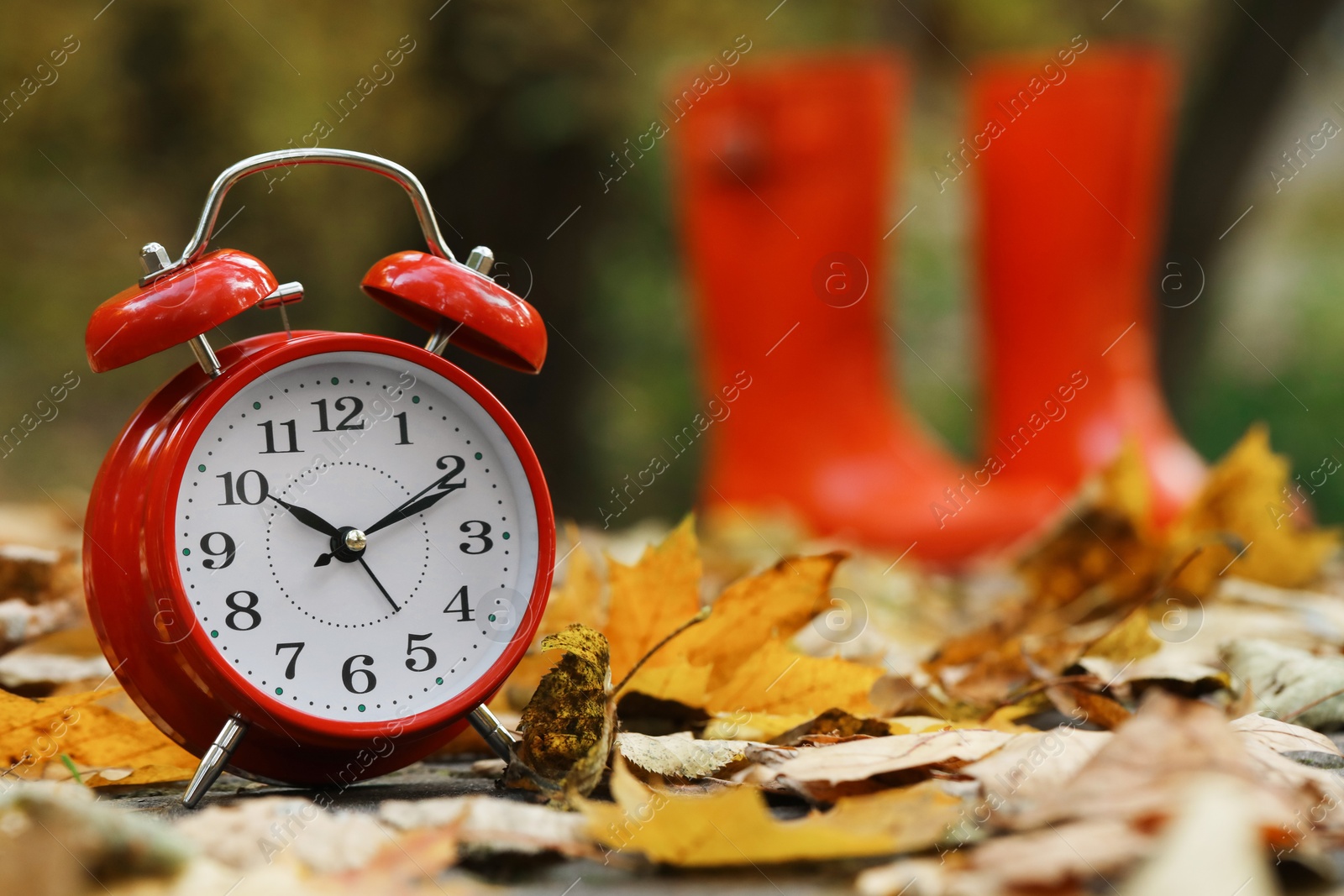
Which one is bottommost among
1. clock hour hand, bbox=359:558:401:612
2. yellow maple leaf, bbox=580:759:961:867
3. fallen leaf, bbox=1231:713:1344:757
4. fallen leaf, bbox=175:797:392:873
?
fallen leaf, bbox=1231:713:1344:757

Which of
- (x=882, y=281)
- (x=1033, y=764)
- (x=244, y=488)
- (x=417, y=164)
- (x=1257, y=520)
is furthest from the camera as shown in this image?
(x=417, y=164)

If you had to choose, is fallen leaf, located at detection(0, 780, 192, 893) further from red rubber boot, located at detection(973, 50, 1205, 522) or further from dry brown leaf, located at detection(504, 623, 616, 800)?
red rubber boot, located at detection(973, 50, 1205, 522)

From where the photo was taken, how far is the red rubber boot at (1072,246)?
257cm

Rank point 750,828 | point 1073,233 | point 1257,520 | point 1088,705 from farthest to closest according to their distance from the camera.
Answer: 1. point 1073,233
2. point 1257,520
3. point 1088,705
4. point 750,828

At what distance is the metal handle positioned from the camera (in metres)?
0.87

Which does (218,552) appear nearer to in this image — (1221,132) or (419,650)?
(419,650)

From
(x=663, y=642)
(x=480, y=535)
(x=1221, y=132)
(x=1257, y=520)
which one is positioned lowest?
(x=1257, y=520)

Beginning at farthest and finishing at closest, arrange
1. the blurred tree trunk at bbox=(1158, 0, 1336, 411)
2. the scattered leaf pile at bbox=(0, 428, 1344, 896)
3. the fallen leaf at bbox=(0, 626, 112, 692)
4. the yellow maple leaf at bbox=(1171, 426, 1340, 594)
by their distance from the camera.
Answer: the blurred tree trunk at bbox=(1158, 0, 1336, 411)
the yellow maple leaf at bbox=(1171, 426, 1340, 594)
the fallen leaf at bbox=(0, 626, 112, 692)
the scattered leaf pile at bbox=(0, 428, 1344, 896)

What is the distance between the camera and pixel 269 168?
0.90m

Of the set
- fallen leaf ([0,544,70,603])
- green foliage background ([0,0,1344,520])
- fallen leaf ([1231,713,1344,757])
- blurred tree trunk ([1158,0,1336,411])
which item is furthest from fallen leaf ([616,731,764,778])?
blurred tree trunk ([1158,0,1336,411])

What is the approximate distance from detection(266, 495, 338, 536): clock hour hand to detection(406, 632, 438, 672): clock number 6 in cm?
9

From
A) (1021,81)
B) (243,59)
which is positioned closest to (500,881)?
(1021,81)

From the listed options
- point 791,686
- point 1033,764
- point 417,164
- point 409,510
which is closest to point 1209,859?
point 1033,764

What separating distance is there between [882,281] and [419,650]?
2.18 m
